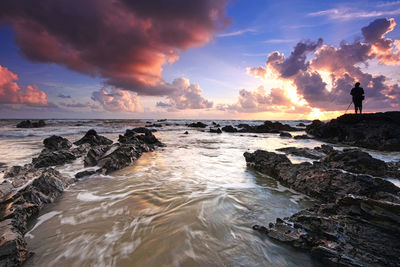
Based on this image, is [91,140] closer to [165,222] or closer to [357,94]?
[165,222]

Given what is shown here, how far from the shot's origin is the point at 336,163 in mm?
6309

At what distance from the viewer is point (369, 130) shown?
12.4 metres

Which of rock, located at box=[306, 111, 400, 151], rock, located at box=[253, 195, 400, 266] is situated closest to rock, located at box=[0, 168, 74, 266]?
rock, located at box=[253, 195, 400, 266]

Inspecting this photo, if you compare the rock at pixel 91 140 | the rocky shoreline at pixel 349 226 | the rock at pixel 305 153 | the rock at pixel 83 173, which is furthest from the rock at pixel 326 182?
the rock at pixel 91 140

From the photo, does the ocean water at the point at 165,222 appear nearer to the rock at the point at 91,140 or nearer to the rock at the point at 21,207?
the rock at the point at 21,207

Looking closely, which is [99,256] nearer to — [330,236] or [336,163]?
[330,236]

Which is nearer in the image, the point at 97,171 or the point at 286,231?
the point at 286,231

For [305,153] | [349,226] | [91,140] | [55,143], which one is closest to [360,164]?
[305,153]

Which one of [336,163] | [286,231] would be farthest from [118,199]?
[336,163]

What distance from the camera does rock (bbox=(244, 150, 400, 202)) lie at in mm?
3588

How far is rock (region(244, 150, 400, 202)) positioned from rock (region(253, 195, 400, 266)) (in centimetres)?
118

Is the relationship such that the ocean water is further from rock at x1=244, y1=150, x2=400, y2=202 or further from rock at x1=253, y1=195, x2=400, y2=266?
rock at x1=244, y1=150, x2=400, y2=202

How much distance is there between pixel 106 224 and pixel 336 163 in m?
7.53

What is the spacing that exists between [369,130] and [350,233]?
14.4 meters
